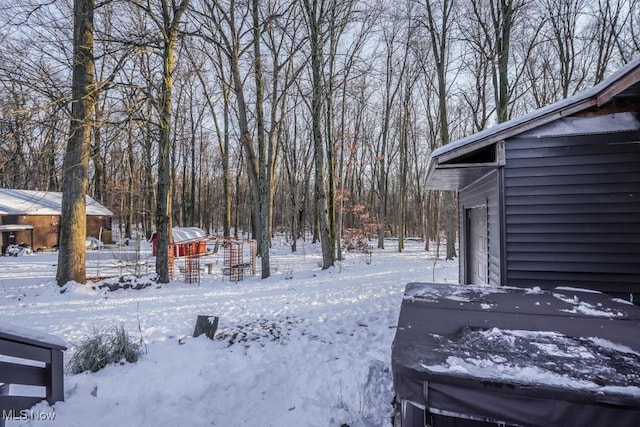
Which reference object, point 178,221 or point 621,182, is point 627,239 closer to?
point 621,182

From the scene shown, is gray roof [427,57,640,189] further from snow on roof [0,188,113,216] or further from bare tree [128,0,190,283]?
snow on roof [0,188,113,216]

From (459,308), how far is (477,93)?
15468 mm

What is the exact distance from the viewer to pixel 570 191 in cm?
441

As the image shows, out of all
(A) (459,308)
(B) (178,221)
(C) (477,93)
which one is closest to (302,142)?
(C) (477,93)

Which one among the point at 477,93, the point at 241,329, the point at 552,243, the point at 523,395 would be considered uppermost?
the point at 477,93

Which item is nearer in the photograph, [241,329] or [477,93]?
[241,329]

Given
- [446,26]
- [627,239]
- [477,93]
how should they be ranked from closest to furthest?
[627,239], [446,26], [477,93]

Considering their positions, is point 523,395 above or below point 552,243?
below

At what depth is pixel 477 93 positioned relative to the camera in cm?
1570

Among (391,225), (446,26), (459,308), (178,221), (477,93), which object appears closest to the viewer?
(459,308)

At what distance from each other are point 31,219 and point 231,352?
2201cm

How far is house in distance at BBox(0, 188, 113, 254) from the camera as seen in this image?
18708 millimetres
